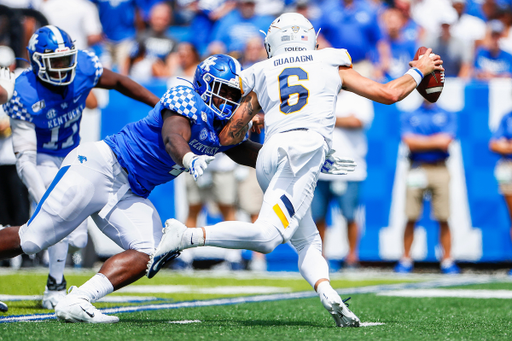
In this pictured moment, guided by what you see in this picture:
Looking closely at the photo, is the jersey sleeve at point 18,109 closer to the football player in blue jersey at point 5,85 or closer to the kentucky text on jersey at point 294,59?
the football player in blue jersey at point 5,85

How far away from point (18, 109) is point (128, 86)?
71cm

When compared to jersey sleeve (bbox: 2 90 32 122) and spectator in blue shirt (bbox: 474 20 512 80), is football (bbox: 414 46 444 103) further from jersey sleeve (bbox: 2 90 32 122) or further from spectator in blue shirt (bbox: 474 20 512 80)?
spectator in blue shirt (bbox: 474 20 512 80)

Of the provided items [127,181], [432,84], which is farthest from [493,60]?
[127,181]

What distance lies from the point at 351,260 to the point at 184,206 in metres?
2.08

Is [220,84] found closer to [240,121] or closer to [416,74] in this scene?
[240,121]

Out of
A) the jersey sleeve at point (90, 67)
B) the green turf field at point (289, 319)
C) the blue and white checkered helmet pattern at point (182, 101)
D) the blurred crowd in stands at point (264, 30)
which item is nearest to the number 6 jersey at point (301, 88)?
the blue and white checkered helmet pattern at point (182, 101)

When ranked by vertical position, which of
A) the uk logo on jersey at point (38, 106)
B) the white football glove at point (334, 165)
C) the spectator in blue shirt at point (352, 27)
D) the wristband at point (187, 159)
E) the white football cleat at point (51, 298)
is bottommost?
the white football cleat at point (51, 298)

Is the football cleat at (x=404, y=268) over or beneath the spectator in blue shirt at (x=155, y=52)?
beneath

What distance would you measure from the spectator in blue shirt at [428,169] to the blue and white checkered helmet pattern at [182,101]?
473 centimetres

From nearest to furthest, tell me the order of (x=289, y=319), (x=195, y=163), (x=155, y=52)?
(x=195, y=163)
(x=289, y=319)
(x=155, y=52)

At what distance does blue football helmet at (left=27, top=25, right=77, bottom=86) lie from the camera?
4344 millimetres

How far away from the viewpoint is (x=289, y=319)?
3.89 meters

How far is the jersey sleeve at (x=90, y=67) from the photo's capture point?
4.47m

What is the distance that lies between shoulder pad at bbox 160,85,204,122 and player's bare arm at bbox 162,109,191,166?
0.11 ft
